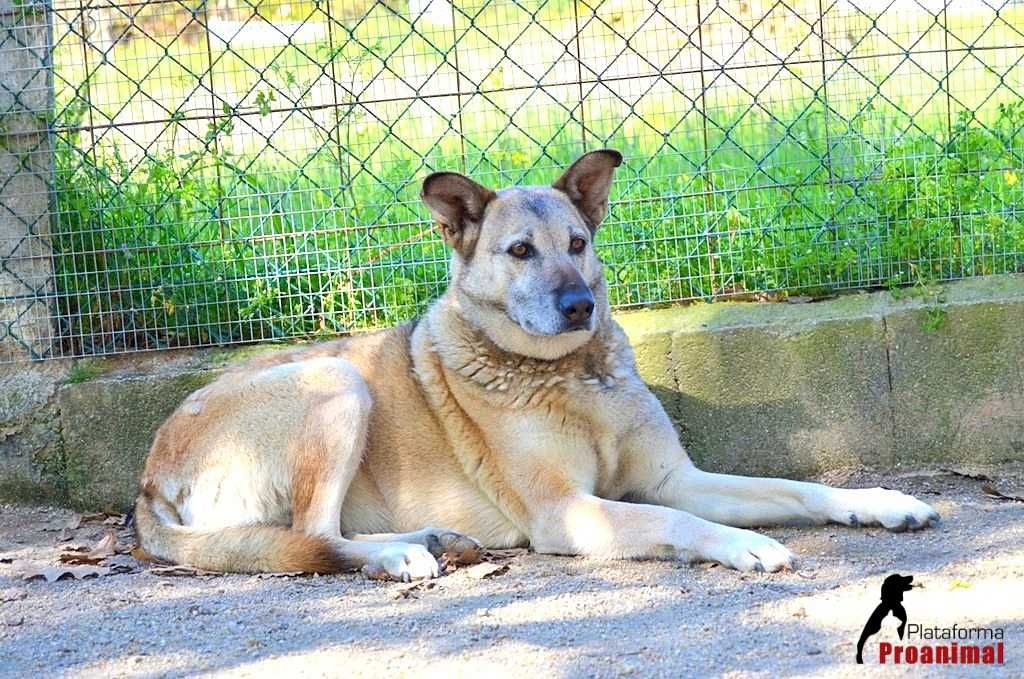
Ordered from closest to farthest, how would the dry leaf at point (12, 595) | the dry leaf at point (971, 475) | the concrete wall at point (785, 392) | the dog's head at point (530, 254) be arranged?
the dry leaf at point (12, 595), the dog's head at point (530, 254), the dry leaf at point (971, 475), the concrete wall at point (785, 392)

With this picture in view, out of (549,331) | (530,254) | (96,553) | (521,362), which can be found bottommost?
(96,553)

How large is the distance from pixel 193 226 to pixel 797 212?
8.96 feet

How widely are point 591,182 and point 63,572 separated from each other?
97.9 inches

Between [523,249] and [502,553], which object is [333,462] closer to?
[502,553]

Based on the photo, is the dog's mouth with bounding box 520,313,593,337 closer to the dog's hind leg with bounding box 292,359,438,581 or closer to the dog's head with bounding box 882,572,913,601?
the dog's hind leg with bounding box 292,359,438,581

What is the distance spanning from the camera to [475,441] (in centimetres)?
486

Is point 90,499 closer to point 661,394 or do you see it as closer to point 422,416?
point 422,416

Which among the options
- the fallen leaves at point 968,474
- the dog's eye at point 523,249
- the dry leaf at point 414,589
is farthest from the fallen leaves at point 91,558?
the fallen leaves at point 968,474

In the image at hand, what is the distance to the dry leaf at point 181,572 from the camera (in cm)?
454

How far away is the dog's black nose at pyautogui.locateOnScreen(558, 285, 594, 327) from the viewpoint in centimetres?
455

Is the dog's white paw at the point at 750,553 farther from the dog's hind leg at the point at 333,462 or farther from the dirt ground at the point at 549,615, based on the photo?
the dog's hind leg at the point at 333,462

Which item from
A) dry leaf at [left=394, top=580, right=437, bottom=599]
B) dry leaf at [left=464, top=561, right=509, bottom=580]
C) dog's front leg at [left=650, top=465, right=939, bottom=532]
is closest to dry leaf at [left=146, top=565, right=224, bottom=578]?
dry leaf at [left=394, top=580, right=437, bottom=599]

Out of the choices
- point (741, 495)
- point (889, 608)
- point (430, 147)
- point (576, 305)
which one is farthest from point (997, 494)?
point (430, 147)

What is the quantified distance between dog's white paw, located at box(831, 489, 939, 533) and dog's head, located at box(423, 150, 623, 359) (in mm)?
1121
